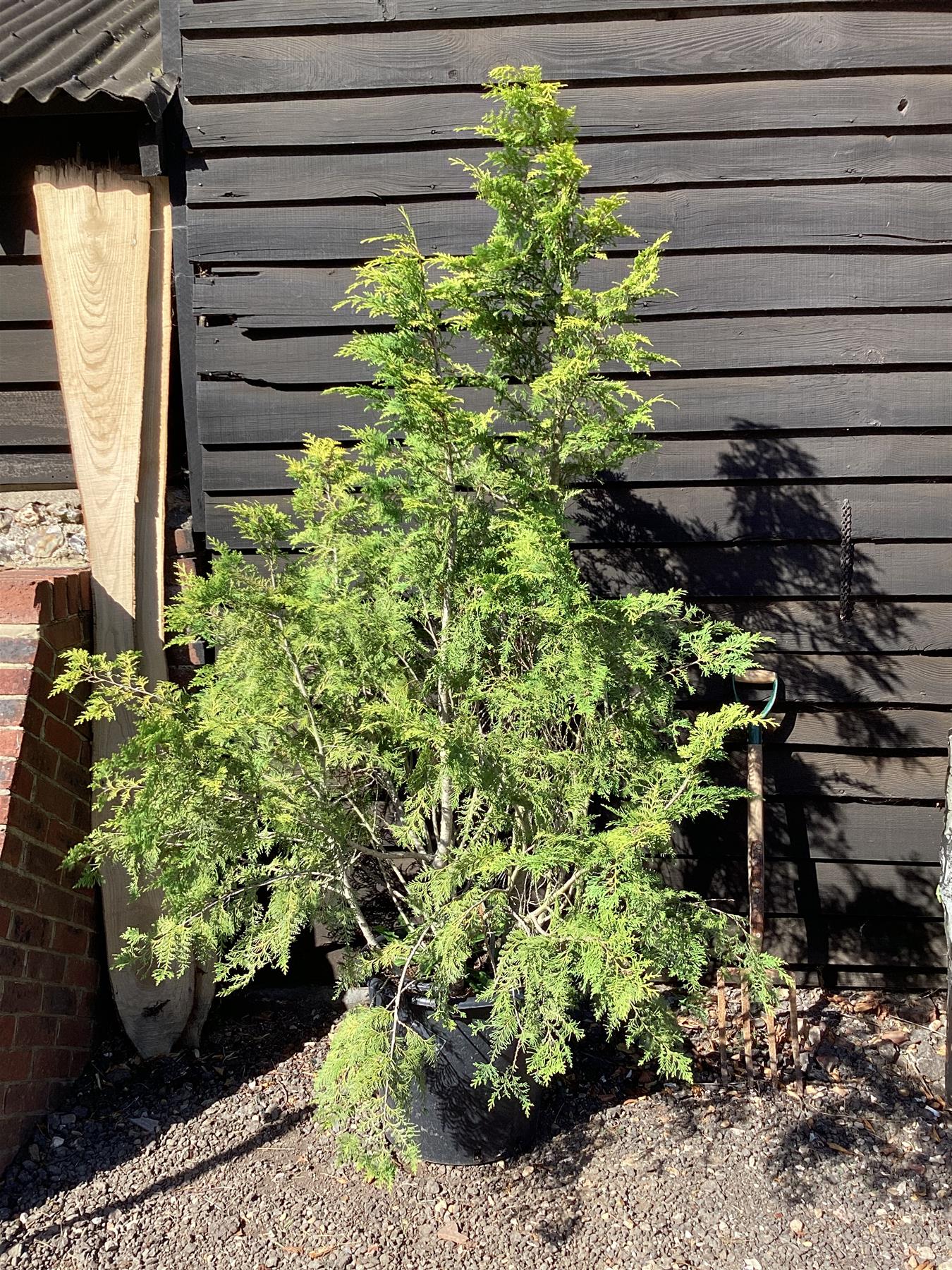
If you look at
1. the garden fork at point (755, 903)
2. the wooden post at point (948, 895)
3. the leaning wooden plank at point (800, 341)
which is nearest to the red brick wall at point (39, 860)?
the leaning wooden plank at point (800, 341)

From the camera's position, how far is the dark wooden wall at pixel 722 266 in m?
3.45

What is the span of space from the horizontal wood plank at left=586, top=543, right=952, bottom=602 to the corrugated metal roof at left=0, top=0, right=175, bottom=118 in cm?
231

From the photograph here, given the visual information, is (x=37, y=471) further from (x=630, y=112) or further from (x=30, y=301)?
(x=630, y=112)

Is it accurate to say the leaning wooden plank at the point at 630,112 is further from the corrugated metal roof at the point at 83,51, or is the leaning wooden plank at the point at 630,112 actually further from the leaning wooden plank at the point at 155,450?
the leaning wooden plank at the point at 155,450

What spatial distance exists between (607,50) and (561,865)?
9.47ft

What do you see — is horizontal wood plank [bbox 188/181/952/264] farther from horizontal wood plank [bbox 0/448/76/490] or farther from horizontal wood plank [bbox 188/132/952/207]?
horizontal wood plank [bbox 0/448/76/490]

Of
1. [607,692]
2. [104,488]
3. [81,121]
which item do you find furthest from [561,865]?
[81,121]

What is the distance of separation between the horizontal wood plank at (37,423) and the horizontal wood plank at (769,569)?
209 centimetres

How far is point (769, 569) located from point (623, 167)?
157 cm

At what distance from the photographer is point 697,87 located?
347cm

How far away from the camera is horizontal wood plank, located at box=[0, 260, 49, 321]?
367 cm

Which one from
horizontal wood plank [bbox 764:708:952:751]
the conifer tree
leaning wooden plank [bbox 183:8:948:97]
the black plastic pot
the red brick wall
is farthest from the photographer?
horizontal wood plank [bbox 764:708:952:751]

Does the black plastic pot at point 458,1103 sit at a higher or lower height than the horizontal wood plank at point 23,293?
lower

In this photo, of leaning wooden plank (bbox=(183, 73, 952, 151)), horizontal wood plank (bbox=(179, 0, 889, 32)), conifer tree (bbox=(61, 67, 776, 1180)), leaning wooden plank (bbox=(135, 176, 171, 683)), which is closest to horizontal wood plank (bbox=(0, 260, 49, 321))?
leaning wooden plank (bbox=(135, 176, 171, 683))
